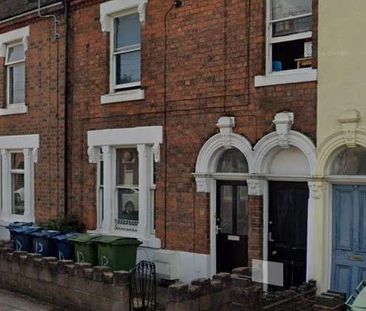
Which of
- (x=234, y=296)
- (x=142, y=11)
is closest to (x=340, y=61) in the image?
(x=234, y=296)

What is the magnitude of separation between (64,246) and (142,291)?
2.99 m

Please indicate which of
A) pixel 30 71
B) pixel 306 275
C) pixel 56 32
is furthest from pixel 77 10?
pixel 306 275

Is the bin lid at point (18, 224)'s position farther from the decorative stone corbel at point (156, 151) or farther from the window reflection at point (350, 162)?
the window reflection at point (350, 162)

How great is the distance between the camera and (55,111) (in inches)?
538

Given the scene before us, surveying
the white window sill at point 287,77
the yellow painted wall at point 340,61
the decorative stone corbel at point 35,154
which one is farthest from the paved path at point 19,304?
the yellow painted wall at point 340,61

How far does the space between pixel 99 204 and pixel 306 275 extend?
5.39 m

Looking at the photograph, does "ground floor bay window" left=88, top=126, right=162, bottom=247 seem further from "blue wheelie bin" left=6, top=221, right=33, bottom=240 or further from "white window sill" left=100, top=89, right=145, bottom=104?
"blue wheelie bin" left=6, top=221, right=33, bottom=240

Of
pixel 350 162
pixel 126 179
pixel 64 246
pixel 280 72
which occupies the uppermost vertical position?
pixel 280 72

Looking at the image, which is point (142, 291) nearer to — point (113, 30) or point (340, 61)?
point (340, 61)

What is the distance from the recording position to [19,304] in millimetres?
9883

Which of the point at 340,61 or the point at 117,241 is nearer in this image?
the point at 340,61

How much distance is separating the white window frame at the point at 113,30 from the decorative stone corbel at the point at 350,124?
4537 millimetres

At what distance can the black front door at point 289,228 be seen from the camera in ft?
30.6

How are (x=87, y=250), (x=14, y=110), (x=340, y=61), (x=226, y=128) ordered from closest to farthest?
(x=340, y=61)
(x=226, y=128)
(x=87, y=250)
(x=14, y=110)
